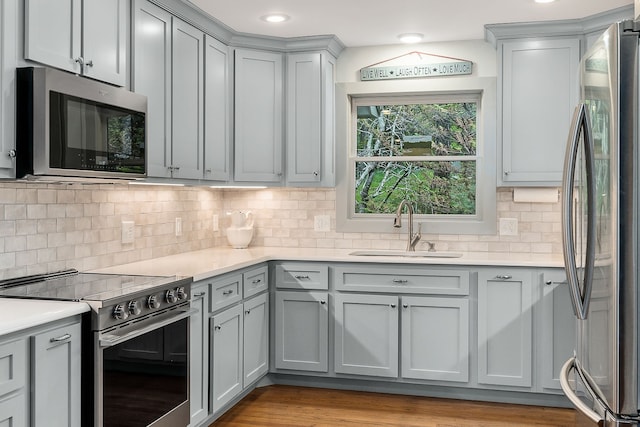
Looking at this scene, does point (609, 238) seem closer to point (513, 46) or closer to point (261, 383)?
point (513, 46)

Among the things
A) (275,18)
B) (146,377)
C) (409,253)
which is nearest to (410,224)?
(409,253)

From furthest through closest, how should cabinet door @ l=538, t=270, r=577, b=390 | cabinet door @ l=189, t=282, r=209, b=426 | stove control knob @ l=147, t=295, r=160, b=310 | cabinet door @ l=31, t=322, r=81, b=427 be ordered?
cabinet door @ l=538, t=270, r=577, b=390
cabinet door @ l=189, t=282, r=209, b=426
stove control knob @ l=147, t=295, r=160, b=310
cabinet door @ l=31, t=322, r=81, b=427

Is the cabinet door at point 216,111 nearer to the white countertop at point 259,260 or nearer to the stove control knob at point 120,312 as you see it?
the white countertop at point 259,260

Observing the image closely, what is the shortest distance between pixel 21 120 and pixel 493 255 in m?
3.13

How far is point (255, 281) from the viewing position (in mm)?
4102

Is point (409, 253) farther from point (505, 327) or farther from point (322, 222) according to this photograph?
point (505, 327)

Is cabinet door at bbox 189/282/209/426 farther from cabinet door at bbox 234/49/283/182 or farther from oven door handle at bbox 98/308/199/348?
cabinet door at bbox 234/49/283/182

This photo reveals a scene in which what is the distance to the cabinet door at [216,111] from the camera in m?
4.04

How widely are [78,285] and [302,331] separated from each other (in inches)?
72.9

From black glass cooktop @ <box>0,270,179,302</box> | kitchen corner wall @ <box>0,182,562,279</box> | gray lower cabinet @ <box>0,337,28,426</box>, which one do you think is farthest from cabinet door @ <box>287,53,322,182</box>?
gray lower cabinet @ <box>0,337,28,426</box>

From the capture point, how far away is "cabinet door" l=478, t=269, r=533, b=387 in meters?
4.00

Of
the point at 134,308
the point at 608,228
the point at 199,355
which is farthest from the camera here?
the point at 199,355

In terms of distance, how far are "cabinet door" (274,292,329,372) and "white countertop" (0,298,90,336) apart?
6.87 feet

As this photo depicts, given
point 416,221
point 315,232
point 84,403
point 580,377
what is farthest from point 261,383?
point 580,377
